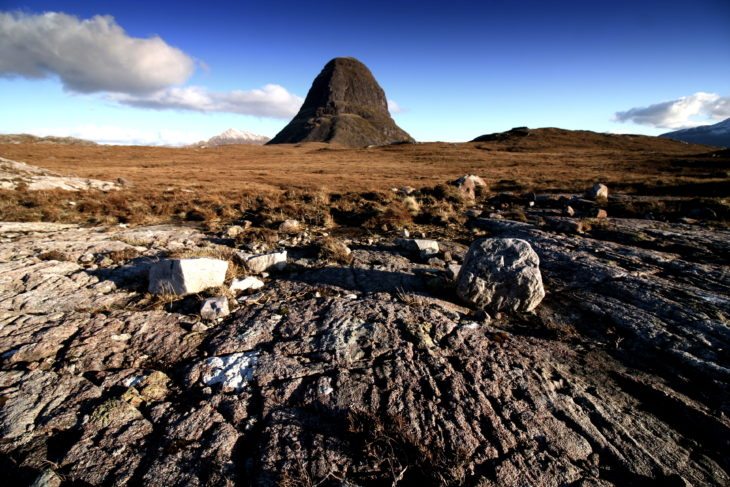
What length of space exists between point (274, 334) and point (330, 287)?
1.65 m

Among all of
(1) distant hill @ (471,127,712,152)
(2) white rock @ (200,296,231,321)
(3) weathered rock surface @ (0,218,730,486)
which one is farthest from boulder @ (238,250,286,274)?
(1) distant hill @ (471,127,712,152)

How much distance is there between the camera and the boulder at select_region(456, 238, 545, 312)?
5.25 meters

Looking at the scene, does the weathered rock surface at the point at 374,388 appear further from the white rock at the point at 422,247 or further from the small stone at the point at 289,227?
the small stone at the point at 289,227

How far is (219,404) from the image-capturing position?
3.49 m

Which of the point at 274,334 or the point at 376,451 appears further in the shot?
the point at 274,334

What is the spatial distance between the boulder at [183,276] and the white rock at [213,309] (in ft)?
1.87

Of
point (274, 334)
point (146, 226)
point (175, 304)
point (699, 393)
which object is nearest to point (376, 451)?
point (274, 334)

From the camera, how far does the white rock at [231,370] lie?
12.3 feet

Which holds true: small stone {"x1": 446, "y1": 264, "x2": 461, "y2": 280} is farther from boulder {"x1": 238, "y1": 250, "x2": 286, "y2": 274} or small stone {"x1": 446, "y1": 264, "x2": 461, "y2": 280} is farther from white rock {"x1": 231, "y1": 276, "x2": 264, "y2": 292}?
white rock {"x1": 231, "y1": 276, "x2": 264, "y2": 292}

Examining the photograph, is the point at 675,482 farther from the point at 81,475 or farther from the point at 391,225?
the point at 391,225

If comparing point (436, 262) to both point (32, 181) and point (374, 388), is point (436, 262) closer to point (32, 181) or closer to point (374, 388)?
point (374, 388)

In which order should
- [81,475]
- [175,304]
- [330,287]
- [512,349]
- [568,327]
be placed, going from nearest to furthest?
[81,475] < [512,349] < [568,327] < [175,304] < [330,287]

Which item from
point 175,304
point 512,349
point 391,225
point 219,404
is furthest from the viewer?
point 391,225

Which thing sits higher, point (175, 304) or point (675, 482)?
point (175, 304)
